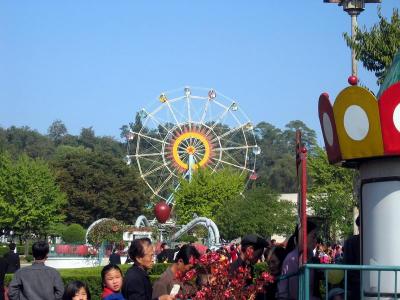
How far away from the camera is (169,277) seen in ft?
29.8

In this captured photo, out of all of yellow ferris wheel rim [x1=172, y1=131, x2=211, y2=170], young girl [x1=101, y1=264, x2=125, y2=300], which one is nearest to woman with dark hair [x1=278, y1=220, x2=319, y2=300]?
young girl [x1=101, y1=264, x2=125, y2=300]

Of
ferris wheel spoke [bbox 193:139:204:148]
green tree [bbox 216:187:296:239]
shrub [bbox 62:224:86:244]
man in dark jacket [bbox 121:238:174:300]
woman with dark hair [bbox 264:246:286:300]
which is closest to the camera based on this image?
man in dark jacket [bbox 121:238:174:300]

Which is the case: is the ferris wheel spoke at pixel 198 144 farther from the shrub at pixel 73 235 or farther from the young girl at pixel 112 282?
the young girl at pixel 112 282

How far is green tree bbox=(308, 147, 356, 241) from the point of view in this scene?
4722 centimetres

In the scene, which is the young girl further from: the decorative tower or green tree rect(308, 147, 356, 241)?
green tree rect(308, 147, 356, 241)

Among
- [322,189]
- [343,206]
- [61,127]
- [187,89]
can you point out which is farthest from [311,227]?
[61,127]

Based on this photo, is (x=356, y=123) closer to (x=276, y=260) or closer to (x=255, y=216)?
(x=276, y=260)

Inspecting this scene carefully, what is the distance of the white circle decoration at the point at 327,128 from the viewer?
954 cm

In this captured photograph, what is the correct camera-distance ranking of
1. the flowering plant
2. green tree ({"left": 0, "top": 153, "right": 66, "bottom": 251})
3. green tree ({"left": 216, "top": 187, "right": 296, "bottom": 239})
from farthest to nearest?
green tree ({"left": 0, "top": 153, "right": 66, "bottom": 251}), green tree ({"left": 216, "top": 187, "right": 296, "bottom": 239}), the flowering plant

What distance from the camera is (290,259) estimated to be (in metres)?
9.71

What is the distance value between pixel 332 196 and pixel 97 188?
35828 millimetres

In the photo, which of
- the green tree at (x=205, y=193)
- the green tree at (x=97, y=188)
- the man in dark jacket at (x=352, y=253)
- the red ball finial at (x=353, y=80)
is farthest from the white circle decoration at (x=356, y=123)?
the green tree at (x=97, y=188)

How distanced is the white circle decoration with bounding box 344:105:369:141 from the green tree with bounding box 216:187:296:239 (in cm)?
4749

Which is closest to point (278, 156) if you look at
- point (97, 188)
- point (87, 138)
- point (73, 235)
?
point (87, 138)
